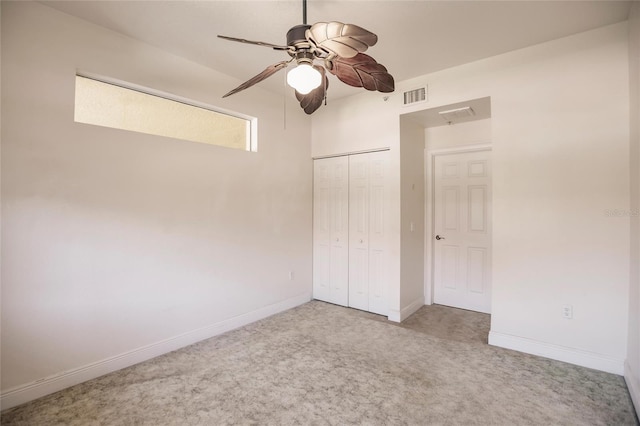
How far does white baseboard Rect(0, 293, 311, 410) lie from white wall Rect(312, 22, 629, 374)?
2.72 meters

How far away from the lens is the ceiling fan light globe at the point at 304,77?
166 centimetres

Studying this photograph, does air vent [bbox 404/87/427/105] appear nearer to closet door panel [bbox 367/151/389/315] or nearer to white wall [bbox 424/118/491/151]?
closet door panel [bbox 367/151/389/315]

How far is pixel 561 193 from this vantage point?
266 centimetres

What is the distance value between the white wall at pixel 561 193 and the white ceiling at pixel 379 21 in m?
0.27

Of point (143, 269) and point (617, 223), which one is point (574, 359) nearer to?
point (617, 223)

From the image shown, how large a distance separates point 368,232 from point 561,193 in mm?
2042

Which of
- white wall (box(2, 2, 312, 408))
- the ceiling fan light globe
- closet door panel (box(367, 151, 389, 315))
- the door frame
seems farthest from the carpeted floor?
the ceiling fan light globe

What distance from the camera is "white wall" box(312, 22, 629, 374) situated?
8.06 feet

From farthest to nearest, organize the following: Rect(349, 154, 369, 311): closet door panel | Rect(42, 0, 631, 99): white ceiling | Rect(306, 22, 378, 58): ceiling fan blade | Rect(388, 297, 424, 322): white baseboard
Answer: Rect(349, 154, 369, 311): closet door panel → Rect(388, 297, 424, 322): white baseboard → Rect(42, 0, 631, 99): white ceiling → Rect(306, 22, 378, 58): ceiling fan blade

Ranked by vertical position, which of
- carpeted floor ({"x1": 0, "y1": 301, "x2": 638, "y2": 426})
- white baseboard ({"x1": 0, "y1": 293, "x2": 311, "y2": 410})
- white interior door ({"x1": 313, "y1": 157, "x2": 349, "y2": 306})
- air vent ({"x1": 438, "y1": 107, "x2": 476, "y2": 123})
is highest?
air vent ({"x1": 438, "y1": 107, "x2": 476, "y2": 123})

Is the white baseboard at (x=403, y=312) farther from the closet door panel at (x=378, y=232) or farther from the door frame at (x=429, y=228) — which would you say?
the door frame at (x=429, y=228)

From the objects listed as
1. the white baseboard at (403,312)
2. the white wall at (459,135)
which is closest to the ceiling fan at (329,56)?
the white wall at (459,135)

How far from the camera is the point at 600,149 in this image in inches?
98.5

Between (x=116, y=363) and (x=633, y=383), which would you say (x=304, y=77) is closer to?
(x=116, y=363)
